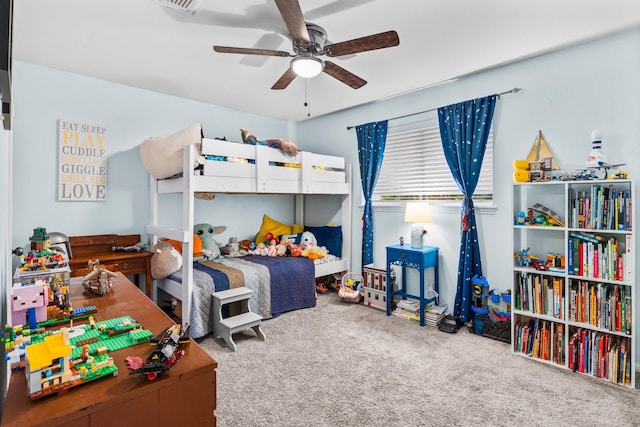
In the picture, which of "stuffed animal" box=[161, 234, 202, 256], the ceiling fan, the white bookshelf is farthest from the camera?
"stuffed animal" box=[161, 234, 202, 256]

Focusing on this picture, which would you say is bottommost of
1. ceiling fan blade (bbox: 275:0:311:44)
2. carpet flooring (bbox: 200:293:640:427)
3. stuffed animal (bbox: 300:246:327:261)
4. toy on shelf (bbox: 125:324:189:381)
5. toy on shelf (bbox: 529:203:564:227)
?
carpet flooring (bbox: 200:293:640:427)

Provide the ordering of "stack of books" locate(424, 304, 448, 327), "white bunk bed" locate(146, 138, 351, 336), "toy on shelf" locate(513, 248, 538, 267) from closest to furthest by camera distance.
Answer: "toy on shelf" locate(513, 248, 538, 267) < "white bunk bed" locate(146, 138, 351, 336) < "stack of books" locate(424, 304, 448, 327)

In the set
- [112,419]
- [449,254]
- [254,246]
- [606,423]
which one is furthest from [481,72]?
[112,419]

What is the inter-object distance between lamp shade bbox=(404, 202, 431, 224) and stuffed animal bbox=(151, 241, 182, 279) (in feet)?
7.49

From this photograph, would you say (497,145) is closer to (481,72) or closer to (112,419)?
(481,72)

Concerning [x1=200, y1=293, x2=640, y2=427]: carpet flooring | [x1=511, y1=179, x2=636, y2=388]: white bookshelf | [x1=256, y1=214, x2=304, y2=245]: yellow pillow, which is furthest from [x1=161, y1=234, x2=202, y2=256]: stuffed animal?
[x1=511, y1=179, x2=636, y2=388]: white bookshelf

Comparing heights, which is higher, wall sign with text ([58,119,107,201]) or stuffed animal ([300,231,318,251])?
wall sign with text ([58,119,107,201])

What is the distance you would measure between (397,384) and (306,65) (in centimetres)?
220

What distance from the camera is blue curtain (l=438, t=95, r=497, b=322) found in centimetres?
304

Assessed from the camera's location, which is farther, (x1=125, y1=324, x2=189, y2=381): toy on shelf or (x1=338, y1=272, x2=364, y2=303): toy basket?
(x1=338, y1=272, x2=364, y2=303): toy basket

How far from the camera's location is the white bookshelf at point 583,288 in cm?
219

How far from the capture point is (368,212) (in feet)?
13.1

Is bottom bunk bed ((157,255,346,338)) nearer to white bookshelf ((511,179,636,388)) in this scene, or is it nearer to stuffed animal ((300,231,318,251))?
stuffed animal ((300,231,318,251))

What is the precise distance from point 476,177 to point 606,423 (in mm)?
1943
